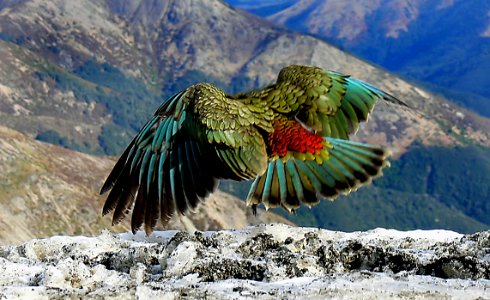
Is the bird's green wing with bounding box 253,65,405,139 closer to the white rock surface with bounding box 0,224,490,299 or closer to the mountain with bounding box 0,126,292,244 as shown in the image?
the white rock surface with bounding box 0,224,490,299

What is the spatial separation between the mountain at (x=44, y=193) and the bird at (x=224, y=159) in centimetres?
9653

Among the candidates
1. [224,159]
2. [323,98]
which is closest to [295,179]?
[224,159]

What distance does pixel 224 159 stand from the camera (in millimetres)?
7828

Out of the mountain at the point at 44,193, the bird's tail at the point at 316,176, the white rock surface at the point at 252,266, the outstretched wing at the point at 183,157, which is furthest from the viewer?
the mountain at the point at 44,193

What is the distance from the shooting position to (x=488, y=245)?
29.3 feet

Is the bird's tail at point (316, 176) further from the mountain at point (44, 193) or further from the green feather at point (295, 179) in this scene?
the mountain at point (44, 193)

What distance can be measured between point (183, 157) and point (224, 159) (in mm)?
454

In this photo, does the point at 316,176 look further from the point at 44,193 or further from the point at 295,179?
the point at 44,193

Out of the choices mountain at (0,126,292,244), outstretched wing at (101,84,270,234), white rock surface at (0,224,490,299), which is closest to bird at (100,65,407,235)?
outstretched wing at (101,84,270,234)

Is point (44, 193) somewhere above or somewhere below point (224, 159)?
below

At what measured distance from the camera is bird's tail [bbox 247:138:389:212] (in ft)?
26.3

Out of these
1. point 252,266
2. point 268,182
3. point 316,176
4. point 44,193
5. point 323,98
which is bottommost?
point 44,193

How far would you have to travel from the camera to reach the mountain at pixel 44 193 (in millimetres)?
112188

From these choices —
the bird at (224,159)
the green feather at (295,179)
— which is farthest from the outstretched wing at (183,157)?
the green feather at (295,179)
